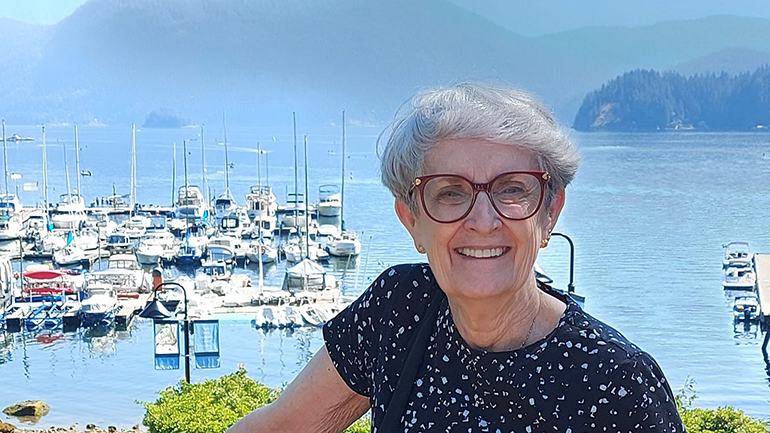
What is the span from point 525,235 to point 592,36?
19610 cm

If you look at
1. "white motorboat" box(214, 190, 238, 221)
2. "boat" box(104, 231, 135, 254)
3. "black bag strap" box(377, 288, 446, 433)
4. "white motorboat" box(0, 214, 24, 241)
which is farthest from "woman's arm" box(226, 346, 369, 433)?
"white motorboat" box(214, 190, 238, 221)

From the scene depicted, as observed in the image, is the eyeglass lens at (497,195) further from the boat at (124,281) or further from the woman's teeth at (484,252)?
the boat at (124,281)

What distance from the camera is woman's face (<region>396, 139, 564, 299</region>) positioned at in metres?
1.24

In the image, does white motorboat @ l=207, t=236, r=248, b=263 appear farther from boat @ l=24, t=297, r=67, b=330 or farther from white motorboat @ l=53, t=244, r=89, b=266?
boat @ l=24, t=297, r=67, b=330

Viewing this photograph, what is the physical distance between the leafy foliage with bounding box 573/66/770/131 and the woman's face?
133 metres

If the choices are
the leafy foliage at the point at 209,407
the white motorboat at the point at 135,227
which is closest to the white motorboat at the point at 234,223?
the white motorboat at the point at 135,227

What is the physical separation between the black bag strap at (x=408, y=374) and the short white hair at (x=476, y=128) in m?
0.19

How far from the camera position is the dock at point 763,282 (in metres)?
22.9

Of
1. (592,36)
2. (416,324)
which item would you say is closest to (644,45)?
(592,36)

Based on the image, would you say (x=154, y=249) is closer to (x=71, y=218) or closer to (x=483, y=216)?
(x=71, y=218)

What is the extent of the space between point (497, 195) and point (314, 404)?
19.8 inches

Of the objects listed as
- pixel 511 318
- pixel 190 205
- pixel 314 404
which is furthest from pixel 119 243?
pixel 511 318

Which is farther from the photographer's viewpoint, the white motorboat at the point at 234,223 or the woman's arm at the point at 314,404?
the white motorboat at the point at 234,223

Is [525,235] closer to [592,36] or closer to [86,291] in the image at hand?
[86,291]
